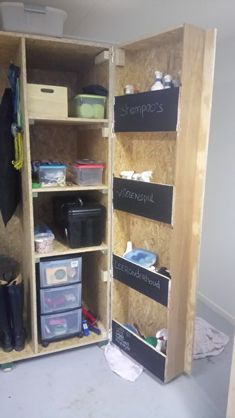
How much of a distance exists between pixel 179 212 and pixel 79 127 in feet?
3.85

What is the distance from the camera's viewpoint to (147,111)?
1884 mm

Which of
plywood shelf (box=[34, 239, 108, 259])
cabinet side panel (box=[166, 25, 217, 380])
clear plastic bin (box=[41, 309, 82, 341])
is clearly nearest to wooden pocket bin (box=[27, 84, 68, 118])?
cabinet side panel (box=[166, 25, 217, 380])

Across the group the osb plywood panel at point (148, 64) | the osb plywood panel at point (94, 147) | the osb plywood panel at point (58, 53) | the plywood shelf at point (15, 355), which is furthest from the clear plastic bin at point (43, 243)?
the osb plywood panel at point (58, 53)

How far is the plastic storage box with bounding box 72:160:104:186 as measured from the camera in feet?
7.10

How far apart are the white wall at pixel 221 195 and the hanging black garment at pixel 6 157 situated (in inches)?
64.3

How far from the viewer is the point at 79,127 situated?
258 centimetres

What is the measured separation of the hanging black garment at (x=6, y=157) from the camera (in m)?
2.09

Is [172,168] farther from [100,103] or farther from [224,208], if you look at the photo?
[224,208]

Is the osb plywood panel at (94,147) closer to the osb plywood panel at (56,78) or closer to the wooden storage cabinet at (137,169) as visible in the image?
the wooden storage cabinet at (137,169)

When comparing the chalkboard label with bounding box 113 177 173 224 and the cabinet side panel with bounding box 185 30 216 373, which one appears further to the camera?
the chalkboard label with bounding box 113 177 173 224

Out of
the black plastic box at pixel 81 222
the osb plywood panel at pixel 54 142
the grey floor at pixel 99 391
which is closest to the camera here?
the grey floor at pixel 99 391

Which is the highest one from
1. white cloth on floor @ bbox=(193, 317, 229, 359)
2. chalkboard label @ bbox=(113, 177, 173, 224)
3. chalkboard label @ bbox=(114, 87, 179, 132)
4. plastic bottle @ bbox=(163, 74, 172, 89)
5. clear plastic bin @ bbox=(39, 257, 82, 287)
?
plastic bottle @ bbox=(163, 74, 172, 89)

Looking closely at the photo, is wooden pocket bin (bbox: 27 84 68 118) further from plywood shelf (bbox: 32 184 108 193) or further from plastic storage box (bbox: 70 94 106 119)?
plywood shelf (bbox: 32 184 108 193)

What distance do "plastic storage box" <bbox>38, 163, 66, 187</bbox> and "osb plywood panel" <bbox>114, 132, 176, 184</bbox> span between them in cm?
36
